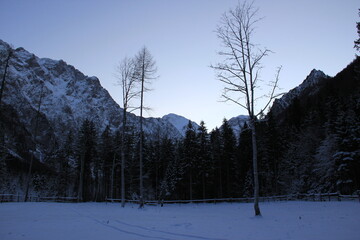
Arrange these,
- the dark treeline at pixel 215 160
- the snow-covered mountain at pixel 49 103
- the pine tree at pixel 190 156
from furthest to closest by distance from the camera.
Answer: the snow-covered mountain at pixel 49 103, the pine tree at pixel 190 156, the dark treeline at pixel 215 160

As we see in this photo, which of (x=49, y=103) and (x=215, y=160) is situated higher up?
(x=49, y=103)

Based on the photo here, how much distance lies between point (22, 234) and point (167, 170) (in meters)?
34.2

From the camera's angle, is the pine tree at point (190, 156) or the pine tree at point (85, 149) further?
the pine tree at point (85, 149)

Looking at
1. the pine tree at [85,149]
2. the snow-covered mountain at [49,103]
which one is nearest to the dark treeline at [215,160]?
the pine tree at [85,149]

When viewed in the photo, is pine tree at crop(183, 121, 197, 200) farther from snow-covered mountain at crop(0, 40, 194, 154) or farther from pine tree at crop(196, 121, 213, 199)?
snow-covered mountain at crop(0, 40, 194, 154)

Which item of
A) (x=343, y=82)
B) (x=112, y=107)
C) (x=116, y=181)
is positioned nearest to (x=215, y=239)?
(x=116, y=181)

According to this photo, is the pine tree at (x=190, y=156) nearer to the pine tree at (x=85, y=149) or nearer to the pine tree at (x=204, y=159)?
the pine tree at (x=204, y=159)

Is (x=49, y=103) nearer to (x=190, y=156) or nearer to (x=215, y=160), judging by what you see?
(x=190, y=156)

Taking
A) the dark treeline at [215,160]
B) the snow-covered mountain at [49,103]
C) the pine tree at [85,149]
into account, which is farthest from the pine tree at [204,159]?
the snow-covered mountain at [49,103]

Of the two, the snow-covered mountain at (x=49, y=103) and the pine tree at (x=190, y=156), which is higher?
the snow-covered mountain at (x=49, y=103)

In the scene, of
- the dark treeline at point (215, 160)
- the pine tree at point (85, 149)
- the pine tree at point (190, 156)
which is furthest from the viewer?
the pine tree at point (85, 149)

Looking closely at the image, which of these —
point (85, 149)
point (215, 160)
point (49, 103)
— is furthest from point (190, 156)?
point (49, 103)

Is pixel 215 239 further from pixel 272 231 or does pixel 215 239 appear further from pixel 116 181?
pixel 116 181

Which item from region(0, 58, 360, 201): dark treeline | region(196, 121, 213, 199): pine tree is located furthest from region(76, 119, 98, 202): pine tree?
region(196, 121, 213, 199): pine tree
